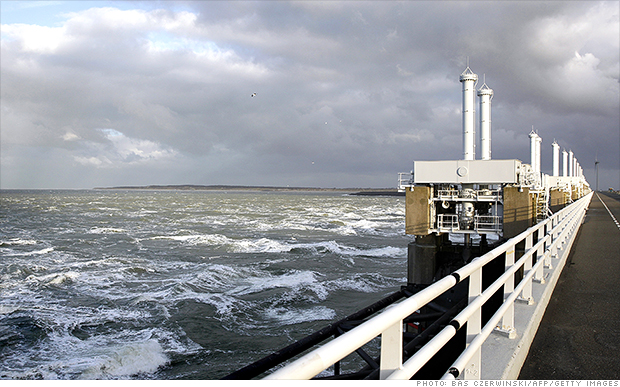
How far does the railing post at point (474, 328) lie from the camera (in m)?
3.07

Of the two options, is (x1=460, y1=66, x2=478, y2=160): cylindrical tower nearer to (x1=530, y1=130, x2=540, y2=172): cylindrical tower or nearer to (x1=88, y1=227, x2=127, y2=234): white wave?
(x1=530, y1=130, x2=540, y2=172): cylindrical tower

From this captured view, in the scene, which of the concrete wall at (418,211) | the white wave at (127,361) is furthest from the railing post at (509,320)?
the concrete wall at (418,211)

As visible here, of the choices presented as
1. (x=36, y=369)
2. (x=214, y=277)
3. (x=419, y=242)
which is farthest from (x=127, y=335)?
(x=419, y=242)

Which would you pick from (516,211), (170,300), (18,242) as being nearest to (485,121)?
(516,211)

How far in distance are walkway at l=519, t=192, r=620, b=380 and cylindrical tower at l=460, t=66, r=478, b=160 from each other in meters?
13.9

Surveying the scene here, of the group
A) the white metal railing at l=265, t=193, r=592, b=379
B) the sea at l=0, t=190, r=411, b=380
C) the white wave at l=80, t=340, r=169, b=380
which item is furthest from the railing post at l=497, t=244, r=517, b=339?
the white wave at l=80, t=340, r=169, b=380

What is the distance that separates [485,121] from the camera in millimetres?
23625

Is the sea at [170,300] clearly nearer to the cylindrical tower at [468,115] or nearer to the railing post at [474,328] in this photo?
the cylindrical tower at [468,115]

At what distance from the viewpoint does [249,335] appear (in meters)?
12.4

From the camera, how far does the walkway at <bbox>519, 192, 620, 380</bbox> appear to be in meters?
3.68

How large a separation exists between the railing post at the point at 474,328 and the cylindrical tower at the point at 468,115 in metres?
19.6

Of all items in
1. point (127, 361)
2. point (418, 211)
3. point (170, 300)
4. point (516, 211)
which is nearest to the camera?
point (127, 361)

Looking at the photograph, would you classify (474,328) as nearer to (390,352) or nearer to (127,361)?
(390,352)

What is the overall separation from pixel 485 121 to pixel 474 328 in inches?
897
